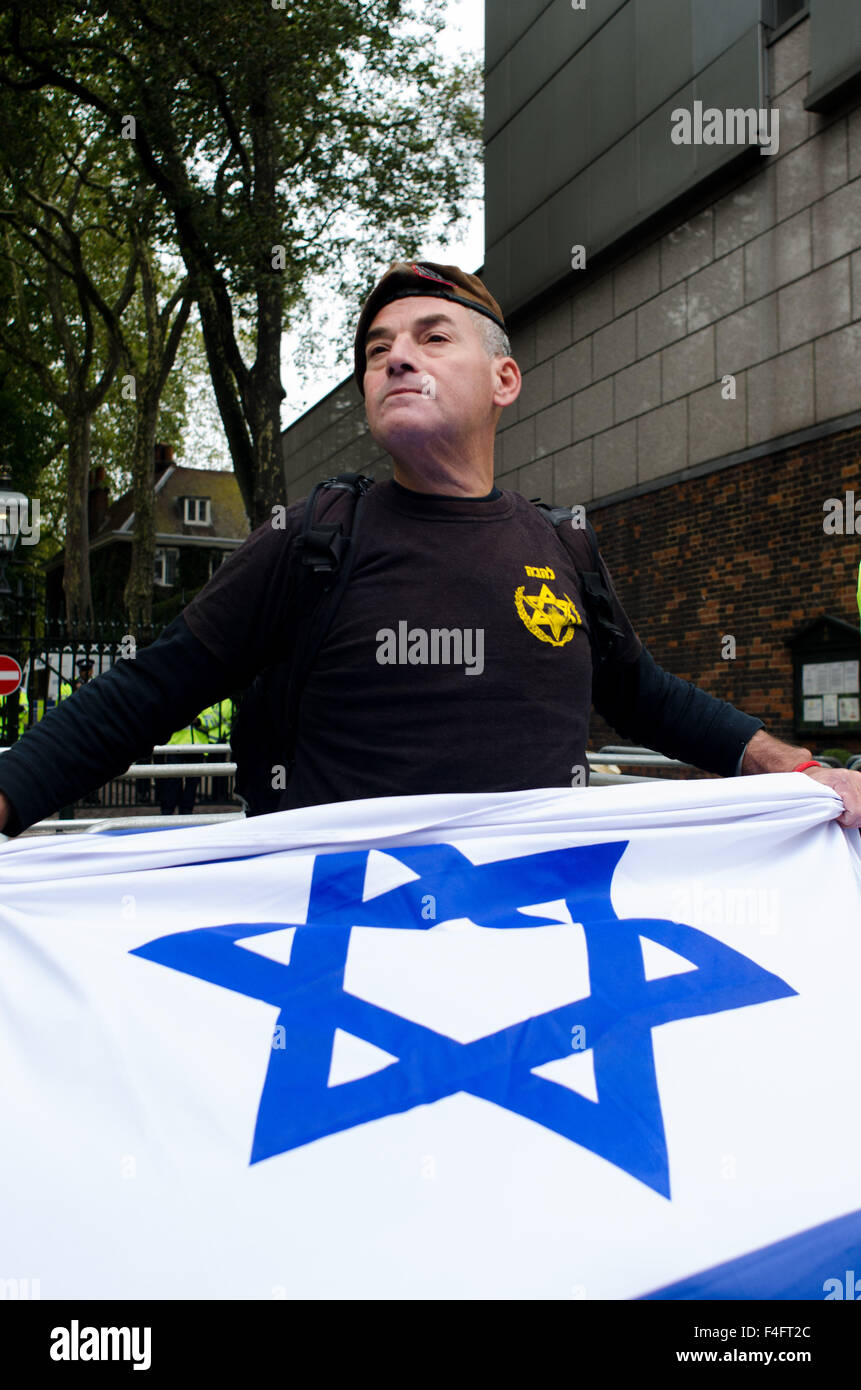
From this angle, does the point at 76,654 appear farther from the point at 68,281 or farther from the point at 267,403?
the point at 68,281

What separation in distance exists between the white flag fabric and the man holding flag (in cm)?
13

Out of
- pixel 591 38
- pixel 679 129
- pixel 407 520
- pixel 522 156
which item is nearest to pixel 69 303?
pixel 522 156

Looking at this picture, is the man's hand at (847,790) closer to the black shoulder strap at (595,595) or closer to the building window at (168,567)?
the black shoulder strap at (595,595)

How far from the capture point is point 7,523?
1608 cm

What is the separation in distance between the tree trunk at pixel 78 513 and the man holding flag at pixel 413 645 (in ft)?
80.3

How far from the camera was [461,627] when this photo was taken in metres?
2.15

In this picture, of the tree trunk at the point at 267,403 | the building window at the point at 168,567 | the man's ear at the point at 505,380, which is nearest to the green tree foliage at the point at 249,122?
the tree trunk at the point at 267,403

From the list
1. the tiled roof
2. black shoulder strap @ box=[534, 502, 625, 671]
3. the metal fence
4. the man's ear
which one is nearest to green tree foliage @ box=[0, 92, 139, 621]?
the metal fence

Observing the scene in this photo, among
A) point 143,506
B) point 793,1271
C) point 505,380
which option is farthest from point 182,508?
point 793,1271

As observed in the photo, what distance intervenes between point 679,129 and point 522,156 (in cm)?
396

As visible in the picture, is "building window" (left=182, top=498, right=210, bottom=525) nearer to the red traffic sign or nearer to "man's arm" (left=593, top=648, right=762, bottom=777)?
the red traffic sign

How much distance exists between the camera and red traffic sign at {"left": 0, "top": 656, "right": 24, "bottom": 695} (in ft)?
43.4

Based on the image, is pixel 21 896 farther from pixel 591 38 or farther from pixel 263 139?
pixel 591 38

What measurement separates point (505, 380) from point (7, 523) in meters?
14.8
